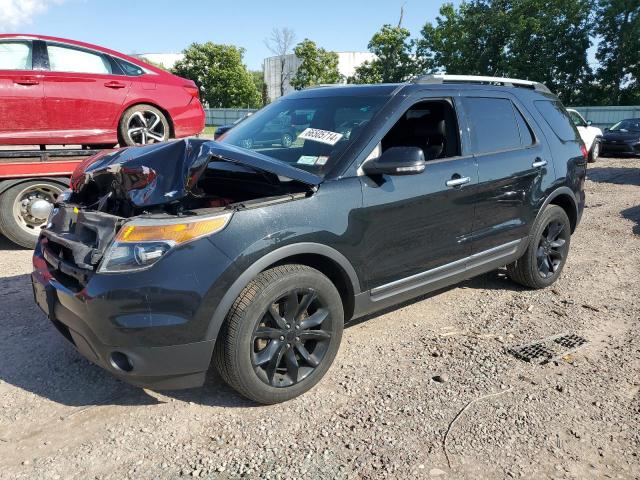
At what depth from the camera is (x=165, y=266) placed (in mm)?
2576

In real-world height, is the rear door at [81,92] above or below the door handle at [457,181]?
above

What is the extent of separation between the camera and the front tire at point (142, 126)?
655 cm

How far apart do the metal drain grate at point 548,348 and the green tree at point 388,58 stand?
3576 centimetres

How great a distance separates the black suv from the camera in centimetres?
263

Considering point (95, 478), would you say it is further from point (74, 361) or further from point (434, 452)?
point (434, 452)

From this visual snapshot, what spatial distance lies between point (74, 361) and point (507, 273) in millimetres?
3779

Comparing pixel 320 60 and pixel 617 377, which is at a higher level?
pixel 320 60

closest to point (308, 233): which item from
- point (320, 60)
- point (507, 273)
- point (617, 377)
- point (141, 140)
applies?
point (617, 377)

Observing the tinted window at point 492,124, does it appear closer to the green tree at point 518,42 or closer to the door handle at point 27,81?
the door handle at point 27,81

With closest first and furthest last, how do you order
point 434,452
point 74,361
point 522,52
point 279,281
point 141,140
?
point 434,452 < point 279,281 < point 74,361 < point 141,140 < point 522,52

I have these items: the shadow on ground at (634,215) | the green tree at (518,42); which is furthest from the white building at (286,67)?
the shadow on ground at (634,215)

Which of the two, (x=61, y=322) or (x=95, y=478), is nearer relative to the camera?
(x=95, y=478)

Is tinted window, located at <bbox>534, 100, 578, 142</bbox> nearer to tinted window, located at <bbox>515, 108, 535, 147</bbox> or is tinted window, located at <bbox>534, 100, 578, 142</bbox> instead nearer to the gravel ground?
tinted window, located at <bbox>515, 108, 535, 147</bbox>

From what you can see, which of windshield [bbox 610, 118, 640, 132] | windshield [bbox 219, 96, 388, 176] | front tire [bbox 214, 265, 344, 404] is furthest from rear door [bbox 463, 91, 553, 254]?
windshield [bbox 610, 118, 640, 132]
